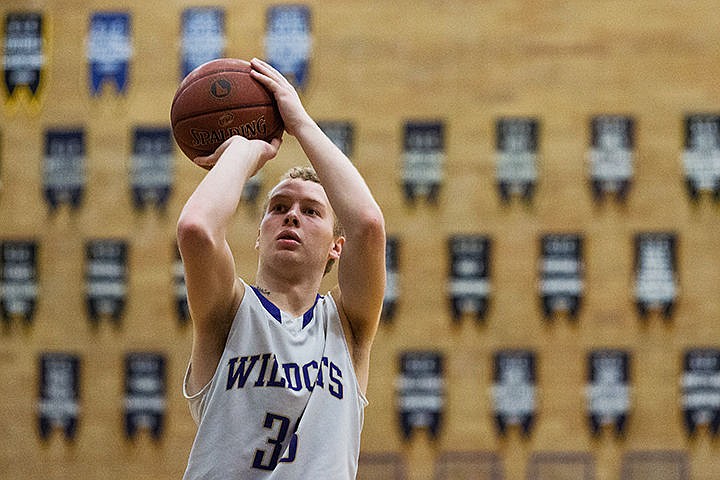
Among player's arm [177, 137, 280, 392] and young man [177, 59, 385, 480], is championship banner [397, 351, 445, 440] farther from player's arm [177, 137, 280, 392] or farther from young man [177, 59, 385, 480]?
player's arm [177, 137, 280, 392]

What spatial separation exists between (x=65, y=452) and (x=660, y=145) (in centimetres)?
515

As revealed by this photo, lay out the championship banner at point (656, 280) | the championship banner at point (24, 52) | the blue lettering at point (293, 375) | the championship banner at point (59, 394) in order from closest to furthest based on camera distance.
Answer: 1. the blue lettering at point (293, 375)
2. the championship banner at point (656, 280)
3. the championship banner at point (59, 394)
4. the championship banner at point (24, 52)

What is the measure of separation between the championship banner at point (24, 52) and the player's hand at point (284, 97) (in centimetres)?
651

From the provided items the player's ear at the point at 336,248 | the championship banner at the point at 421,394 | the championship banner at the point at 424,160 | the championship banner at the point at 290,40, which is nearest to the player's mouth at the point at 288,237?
the player's ear at the point at 336,248

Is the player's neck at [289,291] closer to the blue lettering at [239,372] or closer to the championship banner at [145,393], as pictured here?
the blue lettering at [239,372]

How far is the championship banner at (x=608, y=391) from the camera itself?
8305 mm

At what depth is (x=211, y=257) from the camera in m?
2.65

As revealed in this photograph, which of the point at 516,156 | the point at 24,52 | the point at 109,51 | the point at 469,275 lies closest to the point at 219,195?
the point at 469,275

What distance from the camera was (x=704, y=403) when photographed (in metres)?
8.27

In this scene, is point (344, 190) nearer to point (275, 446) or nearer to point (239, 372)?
point (239, 372)

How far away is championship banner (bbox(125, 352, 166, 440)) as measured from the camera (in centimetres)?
858

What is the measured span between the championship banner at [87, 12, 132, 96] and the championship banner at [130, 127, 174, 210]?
0.47 m

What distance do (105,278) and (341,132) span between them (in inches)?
86.2

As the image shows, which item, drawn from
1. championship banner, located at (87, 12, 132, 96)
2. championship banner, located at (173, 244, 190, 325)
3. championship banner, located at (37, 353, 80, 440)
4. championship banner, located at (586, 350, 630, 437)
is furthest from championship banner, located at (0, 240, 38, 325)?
championship banner, located at (586, 350, 630, 437)
